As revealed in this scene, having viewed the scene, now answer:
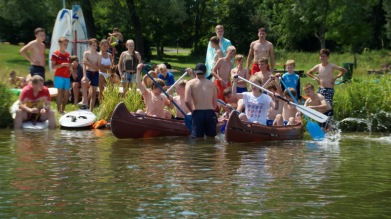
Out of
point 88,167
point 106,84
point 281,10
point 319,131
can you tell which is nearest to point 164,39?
point 281,10

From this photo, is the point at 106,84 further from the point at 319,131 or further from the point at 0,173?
the point at 0,173

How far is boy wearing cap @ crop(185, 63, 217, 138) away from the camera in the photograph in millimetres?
14133

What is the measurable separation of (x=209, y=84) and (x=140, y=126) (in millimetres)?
1581

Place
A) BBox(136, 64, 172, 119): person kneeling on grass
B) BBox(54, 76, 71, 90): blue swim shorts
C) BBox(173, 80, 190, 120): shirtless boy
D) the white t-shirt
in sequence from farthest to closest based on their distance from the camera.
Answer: BBox(54, 76, 71, 90): blue swim shorts
BBox(173, 80, 190, 120): shirtless boy
BBox(136, 64, 172, 119): person kneeling on grass
the white t-shirt

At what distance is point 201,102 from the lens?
46.6ft

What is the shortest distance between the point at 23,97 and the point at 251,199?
828cm

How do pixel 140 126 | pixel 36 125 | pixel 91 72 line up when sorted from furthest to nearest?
1. pixel 91 72
2. pixel 36 125
3. pixel 140 126

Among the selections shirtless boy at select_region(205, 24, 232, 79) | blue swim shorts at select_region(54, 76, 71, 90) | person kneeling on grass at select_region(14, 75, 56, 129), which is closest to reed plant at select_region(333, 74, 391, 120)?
shirtless boy at select_region(205, 24, 232, 79)

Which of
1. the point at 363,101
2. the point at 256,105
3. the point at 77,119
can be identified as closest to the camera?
the point at 256,105

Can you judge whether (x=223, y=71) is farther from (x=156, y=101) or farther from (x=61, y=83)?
(x=61, y=83)

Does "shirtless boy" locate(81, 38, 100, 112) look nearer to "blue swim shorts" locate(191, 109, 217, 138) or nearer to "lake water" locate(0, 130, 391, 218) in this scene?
"lake water" locate(0, 130, 391, 218)

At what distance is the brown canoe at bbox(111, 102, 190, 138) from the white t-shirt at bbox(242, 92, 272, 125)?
1.25 m

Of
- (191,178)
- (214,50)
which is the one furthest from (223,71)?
(191,178)

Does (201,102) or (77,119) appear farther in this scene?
(77,119)
